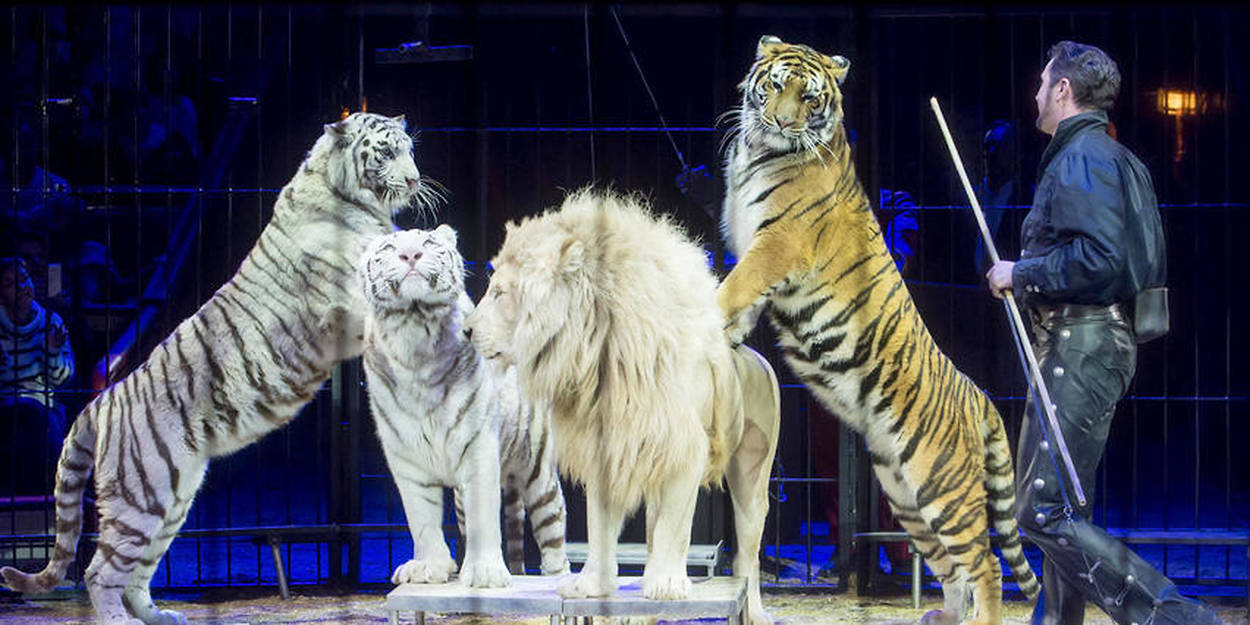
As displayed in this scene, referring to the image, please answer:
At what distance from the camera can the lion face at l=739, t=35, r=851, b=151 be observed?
4184 millimetres

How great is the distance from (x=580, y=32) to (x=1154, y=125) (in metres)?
2.10

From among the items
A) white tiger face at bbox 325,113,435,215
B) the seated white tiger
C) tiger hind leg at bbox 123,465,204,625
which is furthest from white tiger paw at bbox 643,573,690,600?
tiger hind leg at bbox 123,465,204,625

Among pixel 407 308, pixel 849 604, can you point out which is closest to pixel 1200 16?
pixel 849 604

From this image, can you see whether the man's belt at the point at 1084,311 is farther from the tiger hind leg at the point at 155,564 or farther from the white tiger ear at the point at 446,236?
the tiger hind leg at the point at 155,564

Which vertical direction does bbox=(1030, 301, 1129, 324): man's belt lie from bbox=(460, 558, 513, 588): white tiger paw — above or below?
above

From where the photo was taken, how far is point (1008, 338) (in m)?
5.12

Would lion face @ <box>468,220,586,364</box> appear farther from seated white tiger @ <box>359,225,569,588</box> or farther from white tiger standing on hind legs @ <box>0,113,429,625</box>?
white tiger standing on hind legs @ <box>0,113,429,625</box>

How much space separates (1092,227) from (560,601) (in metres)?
1.76

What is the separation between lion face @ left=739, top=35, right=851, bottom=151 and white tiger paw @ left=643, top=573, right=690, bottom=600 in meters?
1.35

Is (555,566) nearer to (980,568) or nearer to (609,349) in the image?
(609,349)

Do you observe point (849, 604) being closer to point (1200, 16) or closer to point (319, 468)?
point (319, 468)

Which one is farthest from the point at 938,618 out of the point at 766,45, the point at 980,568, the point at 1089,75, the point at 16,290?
the point at 16,290

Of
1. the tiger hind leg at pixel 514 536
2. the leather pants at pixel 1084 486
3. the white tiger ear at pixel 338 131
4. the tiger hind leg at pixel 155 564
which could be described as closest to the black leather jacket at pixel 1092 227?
the leather pants at pixel 1084 486

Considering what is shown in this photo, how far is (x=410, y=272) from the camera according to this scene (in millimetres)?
4070
